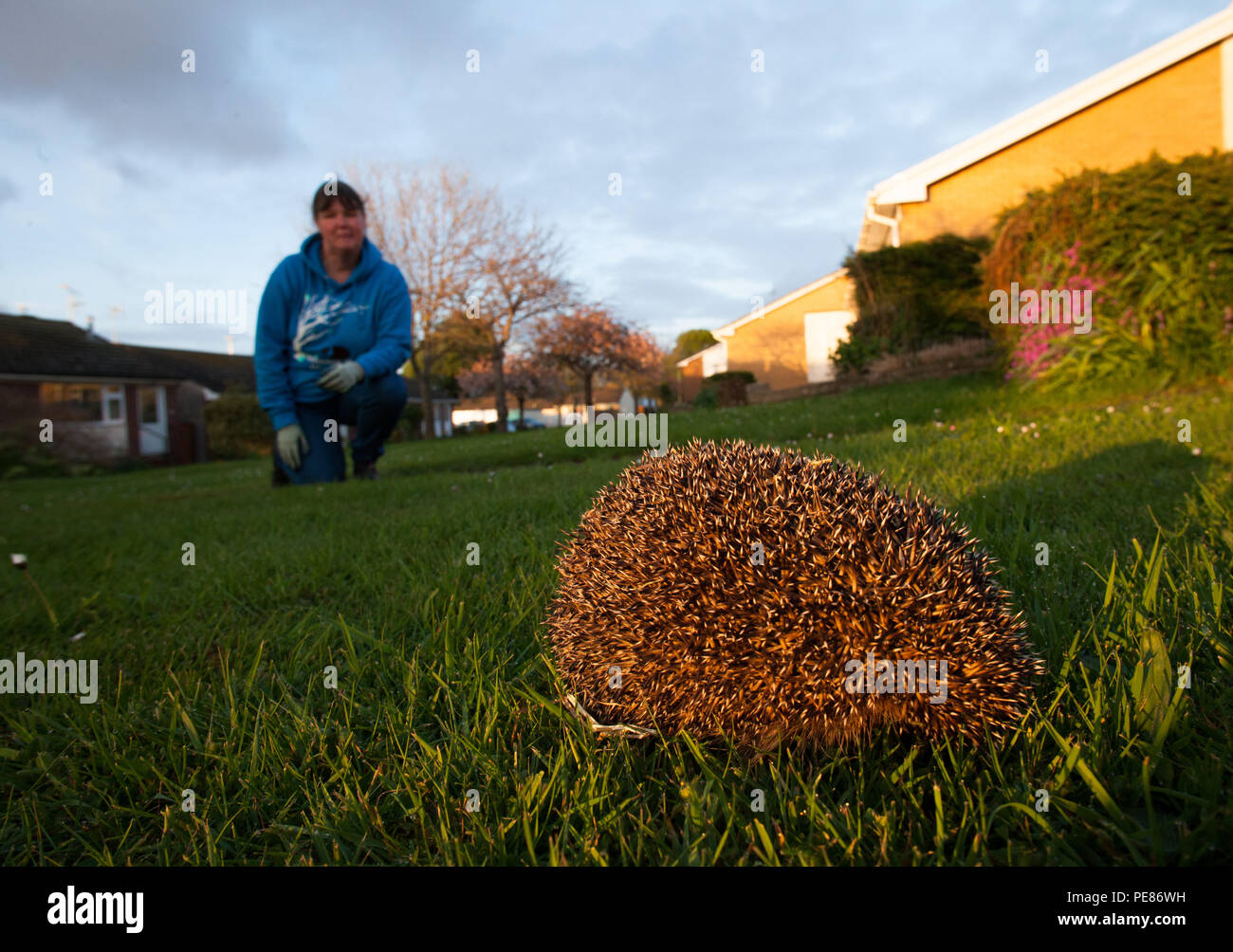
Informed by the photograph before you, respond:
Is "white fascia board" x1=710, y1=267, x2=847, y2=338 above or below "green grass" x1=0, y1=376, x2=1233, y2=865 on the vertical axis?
above

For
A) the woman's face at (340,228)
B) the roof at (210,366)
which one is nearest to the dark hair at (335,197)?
the woman's face at (340,228)

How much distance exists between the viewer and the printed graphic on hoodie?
28.0 ft

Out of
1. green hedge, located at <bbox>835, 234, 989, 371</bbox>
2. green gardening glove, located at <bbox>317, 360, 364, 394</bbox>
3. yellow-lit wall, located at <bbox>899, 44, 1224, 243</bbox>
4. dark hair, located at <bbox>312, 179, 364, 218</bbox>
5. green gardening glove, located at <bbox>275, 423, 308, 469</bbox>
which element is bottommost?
green gardening glove, located at <bbox>275, 423, 308, 469</bbox>

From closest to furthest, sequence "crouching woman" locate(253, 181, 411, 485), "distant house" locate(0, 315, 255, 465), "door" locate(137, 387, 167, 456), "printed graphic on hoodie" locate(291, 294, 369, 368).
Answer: "crouching woman" locate(253, 181, 411, 485), "printed graphic on hoodie" locate(291, 294, 369, 368), "distant house" locate(0, 315, 255, 465), "door" locate(137, 387, 167, 456)

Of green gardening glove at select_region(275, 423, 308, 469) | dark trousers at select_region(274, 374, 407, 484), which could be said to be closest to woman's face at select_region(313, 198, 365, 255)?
dark trousers at select_region(274, 374, 407, 484)

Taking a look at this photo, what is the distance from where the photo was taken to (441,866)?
70.4 inches

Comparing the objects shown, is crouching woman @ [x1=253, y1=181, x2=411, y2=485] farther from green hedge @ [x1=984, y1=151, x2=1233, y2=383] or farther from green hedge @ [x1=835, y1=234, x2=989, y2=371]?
green hedge @ [x1=835, y1=234, x2=989, y2=371]

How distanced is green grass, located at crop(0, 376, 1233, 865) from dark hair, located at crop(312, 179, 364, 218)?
4739 millimetres

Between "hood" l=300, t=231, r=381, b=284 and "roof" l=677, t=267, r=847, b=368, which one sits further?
"roof" l=677, t=267, r=847, b=368

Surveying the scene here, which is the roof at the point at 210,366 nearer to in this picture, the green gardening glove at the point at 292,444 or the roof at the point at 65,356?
the roof at the point at 65,356

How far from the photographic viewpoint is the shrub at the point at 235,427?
30469 millimetres

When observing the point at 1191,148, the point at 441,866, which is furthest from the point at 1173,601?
the point at 1191,148

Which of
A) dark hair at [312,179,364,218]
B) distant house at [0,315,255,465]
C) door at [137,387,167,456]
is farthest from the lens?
door at [137,387,167,456]

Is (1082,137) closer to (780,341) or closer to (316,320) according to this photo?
(780,341)
